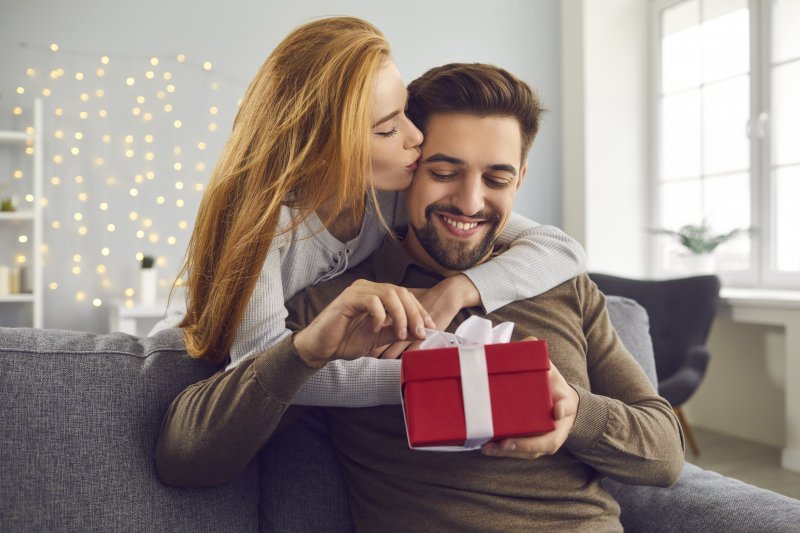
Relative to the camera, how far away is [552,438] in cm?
97

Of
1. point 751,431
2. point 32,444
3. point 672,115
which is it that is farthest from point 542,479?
point 672,115

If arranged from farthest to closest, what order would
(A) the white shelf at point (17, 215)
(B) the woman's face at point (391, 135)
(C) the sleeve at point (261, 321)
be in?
(A) the white shelf at point (17, 215), (B) the woman's face at point (391, 135), (C) the sleeve at point (261, 321)

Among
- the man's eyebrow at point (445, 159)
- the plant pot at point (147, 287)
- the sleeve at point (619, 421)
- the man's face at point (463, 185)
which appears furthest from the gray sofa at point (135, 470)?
the plant pot at point (147, 287)

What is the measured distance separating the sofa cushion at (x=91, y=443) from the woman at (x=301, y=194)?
114 millimetres

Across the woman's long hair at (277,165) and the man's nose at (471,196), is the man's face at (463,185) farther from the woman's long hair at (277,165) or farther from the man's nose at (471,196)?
the woman's long hair at (277,165)

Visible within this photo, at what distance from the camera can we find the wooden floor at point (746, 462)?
Answer: 316 cm

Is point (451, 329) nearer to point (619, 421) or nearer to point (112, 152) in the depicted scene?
point (619, 421)

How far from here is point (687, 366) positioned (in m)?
3.19

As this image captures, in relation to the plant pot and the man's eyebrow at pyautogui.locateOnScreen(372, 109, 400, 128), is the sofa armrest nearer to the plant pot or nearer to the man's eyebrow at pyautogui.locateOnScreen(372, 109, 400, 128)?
the man's eyebrow at pyautogui.locateOnScreen(372, 109, 400, 128)

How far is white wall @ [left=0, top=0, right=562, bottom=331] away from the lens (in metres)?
3.86

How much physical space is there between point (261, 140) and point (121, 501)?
1.88 ft

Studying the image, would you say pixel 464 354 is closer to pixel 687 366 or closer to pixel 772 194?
pixel 687 366

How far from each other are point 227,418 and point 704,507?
778mm

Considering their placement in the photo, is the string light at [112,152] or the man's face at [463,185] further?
the string light at [112,152]
